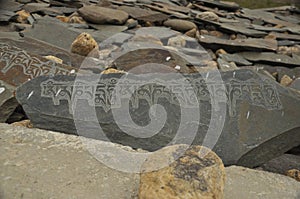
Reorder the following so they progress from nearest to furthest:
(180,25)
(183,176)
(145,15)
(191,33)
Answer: (183,176) → (191,33) → (180,25) → (145,15)

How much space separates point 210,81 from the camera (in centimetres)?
263

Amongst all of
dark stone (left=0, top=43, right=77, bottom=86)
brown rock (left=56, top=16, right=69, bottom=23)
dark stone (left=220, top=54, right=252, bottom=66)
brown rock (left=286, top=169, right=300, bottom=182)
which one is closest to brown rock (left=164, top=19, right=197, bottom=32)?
dark stone (left=220, top=54, right=252, bottom=66)

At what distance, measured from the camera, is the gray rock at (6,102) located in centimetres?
271

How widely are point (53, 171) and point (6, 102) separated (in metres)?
1.15

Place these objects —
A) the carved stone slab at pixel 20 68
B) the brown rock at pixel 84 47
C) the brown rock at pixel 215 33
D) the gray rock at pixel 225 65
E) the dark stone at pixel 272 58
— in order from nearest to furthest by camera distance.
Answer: the carved stone slab at pixel 20 68
the brown rock at pixel 84 47
the gray rock at pixel 225 65
the dark stone at pixel 272 58
the brown rock at pixel 215 33

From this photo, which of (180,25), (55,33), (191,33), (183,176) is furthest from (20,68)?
(180,25)

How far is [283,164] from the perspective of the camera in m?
2.74

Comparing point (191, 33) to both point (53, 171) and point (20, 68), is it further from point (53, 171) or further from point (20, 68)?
point (53, 171)

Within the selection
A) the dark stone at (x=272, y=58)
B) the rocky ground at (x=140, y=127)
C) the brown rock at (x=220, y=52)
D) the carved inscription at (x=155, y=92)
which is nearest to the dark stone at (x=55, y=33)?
the rocky ground at (x=140, y=127)

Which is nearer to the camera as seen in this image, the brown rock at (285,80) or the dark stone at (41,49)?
the dark stone at (41,49)

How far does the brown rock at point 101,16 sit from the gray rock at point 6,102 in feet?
11.3

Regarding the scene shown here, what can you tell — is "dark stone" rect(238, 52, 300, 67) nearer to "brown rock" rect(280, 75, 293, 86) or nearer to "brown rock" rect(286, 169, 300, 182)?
"brown rock" rect(280, 75, 293, 86)

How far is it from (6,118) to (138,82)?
43.0 inches

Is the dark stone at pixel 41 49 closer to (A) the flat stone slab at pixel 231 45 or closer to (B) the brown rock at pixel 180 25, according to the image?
(A) the flat stone slab at pixel 231 45
